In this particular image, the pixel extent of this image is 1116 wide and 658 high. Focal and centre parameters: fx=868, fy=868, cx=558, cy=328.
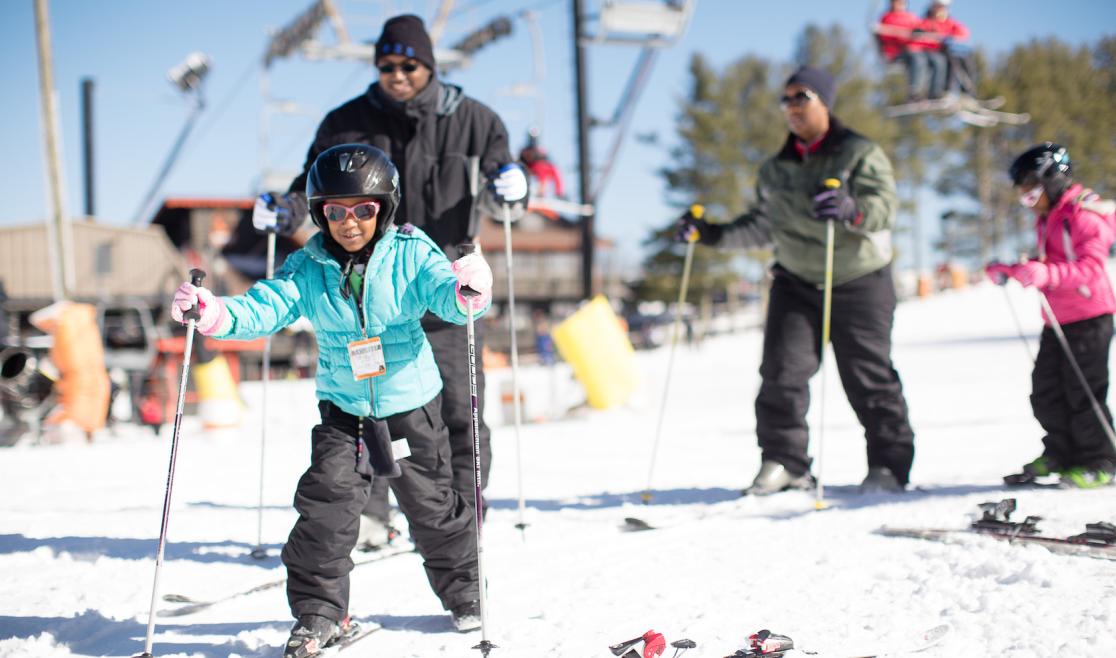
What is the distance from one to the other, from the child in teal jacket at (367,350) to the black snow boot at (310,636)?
25 mm

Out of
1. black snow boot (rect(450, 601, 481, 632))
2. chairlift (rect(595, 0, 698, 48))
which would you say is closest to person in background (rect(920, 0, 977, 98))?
chairlift (rect(595, 0, 698, 48))

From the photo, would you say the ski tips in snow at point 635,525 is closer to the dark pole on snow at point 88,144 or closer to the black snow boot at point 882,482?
the black snow boot at point 882,482

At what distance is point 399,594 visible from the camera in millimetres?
3160

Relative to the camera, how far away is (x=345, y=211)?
2.70 m

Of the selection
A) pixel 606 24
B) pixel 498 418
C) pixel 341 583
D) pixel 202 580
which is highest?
pixel 606 24

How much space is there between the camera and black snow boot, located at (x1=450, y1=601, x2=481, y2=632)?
2.70 meters

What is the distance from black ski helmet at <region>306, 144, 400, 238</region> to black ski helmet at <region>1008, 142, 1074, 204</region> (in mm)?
3397

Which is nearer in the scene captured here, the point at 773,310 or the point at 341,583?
the point at 341,583

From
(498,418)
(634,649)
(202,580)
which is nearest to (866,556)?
(634,649)

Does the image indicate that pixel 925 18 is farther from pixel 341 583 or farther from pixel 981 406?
pixel 341 583

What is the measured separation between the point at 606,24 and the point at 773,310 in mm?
9181

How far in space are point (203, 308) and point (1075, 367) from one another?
411 cm

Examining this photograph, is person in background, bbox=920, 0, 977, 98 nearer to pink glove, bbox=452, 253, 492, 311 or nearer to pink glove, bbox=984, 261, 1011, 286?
pink glove, bbox=984, 261, 1011, 286

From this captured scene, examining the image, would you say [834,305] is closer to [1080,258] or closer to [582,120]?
[1080,258]
